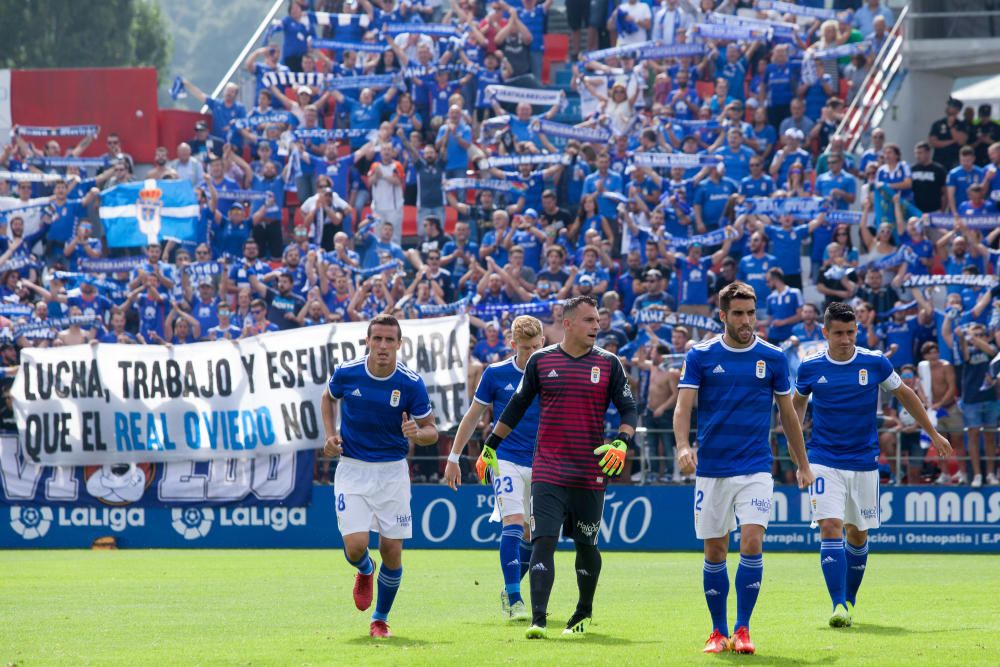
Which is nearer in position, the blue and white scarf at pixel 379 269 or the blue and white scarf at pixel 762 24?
the blue and white scarf at pixel 379 269

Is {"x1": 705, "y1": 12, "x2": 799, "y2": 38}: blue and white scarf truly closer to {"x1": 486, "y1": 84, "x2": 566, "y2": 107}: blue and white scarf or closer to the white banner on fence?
{"x1": 486, "y1": 84, "x2": 566, "y2": 107}: blue and white scarf

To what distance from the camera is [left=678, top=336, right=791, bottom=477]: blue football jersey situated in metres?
10.4

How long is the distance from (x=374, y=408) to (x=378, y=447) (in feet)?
0.94

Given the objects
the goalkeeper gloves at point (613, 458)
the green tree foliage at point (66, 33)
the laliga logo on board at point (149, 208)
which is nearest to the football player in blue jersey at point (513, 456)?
the goalkeeper gloves at point (613, 458)

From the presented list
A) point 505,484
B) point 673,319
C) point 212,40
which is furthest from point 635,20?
point 212,40

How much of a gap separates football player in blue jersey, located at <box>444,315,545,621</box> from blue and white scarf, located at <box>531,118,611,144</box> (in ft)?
47.0

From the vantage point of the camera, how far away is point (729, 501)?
1041 centimetres

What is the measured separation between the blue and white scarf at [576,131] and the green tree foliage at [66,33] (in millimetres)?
40110

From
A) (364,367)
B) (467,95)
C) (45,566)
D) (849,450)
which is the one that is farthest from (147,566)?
(467,95)

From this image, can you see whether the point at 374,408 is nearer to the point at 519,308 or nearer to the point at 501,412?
the point at 501,412

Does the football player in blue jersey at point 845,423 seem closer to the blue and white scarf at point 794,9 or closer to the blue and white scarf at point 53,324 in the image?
the blue and white scarf at point 53,324

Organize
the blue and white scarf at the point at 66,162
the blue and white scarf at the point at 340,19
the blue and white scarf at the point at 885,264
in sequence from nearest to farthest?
the blue and white scarf at the point at 885,264 → the blue and white scarf at the point at 66,162 → the blue and white scarf at the point at 340,19

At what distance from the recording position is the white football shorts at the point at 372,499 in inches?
452

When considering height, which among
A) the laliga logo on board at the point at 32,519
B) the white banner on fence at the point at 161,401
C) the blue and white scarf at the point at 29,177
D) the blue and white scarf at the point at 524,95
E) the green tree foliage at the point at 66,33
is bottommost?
the laliga logo on board at the point at 32,519
